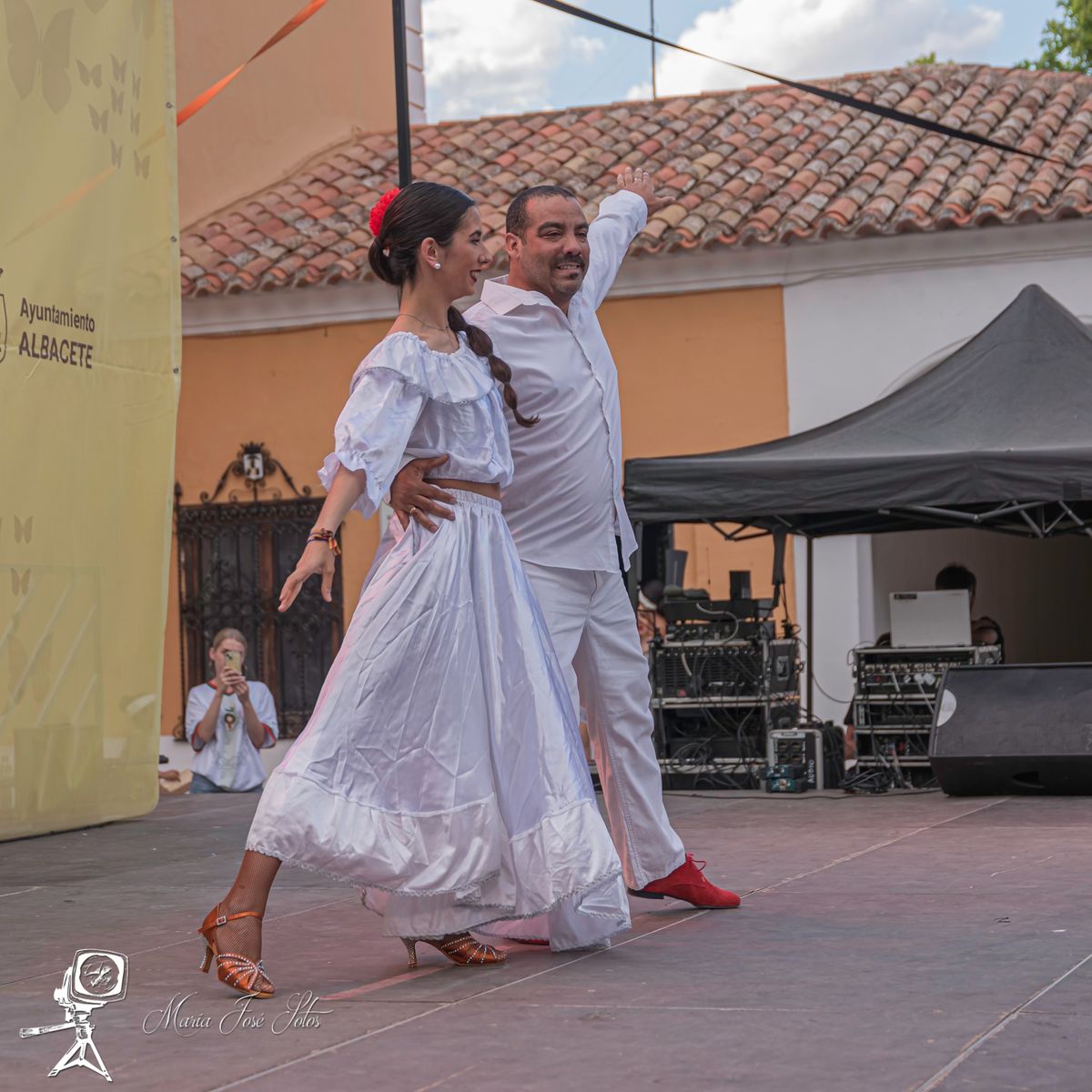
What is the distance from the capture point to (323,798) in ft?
13.0

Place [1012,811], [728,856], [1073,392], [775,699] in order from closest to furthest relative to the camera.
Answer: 1. [728,856]
2. [1012,811]
3. [1073,392]
4. [775,699]

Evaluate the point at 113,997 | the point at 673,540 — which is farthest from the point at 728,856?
the point at 673,540

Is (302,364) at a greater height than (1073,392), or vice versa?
(302,364)

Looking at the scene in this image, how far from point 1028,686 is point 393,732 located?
573 cm

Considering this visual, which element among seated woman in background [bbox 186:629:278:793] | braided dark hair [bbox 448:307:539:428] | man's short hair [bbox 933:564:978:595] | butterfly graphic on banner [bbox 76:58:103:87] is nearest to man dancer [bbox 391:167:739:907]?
braided dark hair [bbox 448:307:539:428]

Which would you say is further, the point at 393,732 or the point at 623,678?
the point at 623,678

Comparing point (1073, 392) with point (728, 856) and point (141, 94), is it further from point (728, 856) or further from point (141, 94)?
point (141, 94)

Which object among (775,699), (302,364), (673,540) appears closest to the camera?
(775,699)

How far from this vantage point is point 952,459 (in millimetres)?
Answer: 9273

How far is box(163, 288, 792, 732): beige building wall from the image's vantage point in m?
15.0

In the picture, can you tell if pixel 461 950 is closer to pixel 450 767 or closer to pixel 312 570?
pixel 450 767

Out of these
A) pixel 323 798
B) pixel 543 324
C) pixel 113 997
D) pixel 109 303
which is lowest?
pixel 113 997

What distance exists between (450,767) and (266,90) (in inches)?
607

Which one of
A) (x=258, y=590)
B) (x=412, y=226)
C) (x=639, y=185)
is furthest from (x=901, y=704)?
(x=258, y=590)
